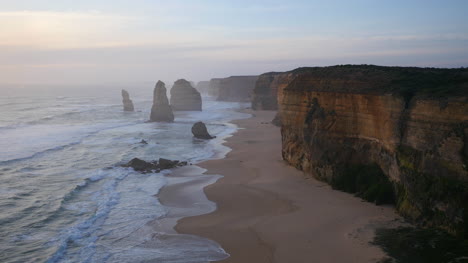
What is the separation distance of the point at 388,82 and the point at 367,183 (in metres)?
5.56

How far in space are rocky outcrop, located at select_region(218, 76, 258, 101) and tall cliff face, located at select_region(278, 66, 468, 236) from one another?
344ft

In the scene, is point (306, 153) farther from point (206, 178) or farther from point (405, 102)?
point (405, 102)

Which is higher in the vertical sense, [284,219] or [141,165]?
[141,165]

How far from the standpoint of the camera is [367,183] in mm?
22312

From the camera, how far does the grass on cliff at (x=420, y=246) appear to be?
14.0 m

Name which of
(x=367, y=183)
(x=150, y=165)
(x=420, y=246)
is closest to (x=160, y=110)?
(x=150, y=165)

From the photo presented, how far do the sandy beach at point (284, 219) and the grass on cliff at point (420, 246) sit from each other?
1.65 ft

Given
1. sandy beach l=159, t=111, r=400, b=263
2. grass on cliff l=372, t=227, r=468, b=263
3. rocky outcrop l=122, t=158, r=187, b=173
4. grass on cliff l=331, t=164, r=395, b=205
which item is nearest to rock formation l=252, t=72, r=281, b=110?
rocky outcrop l=122, t=158, r=187, b=173

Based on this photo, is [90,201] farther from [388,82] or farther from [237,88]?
[237,88]

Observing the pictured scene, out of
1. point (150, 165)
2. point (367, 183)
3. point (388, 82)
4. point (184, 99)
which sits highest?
point (388, 82)

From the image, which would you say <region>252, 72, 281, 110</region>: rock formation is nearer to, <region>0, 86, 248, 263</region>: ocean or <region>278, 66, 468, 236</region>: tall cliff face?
<region>0, 86, 248, 263</region>: ocean

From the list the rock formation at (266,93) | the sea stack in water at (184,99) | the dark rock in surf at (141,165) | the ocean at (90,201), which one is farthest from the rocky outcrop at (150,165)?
the sea stack in water at (184,99)

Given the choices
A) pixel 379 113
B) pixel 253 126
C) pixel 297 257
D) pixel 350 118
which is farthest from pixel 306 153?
pixel 253 126

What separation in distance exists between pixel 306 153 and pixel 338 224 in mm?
9922
